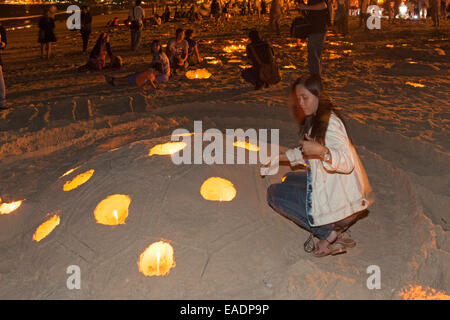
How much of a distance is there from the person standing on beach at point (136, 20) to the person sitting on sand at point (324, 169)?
30.6 feet

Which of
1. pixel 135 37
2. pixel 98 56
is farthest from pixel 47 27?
pixel 135 37

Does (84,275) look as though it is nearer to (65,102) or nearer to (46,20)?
(65,102)

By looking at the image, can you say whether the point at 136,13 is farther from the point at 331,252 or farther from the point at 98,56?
the point at 331,252

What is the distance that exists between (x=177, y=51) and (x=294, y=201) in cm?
647

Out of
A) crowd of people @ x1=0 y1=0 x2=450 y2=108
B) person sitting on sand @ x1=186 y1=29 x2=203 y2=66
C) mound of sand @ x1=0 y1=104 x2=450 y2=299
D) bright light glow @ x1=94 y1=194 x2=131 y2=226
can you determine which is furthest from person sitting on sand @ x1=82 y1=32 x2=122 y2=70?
bright light glow @ x1=94 y1=194 x2=131 y2=226

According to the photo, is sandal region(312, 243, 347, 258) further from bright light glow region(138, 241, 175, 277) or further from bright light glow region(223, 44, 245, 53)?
bright light glow region(223, 44, 245, 53)

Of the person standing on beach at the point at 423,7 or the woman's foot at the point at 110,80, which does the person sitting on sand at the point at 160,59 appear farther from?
the person standing on beach at the point at 423,7

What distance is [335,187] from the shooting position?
92.7 inches

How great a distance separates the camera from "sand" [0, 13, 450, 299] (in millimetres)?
2402

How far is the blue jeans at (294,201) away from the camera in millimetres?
2572

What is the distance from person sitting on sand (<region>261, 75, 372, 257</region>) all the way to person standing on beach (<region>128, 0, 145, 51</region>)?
9317 millimetres

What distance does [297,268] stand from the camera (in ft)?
8.03
